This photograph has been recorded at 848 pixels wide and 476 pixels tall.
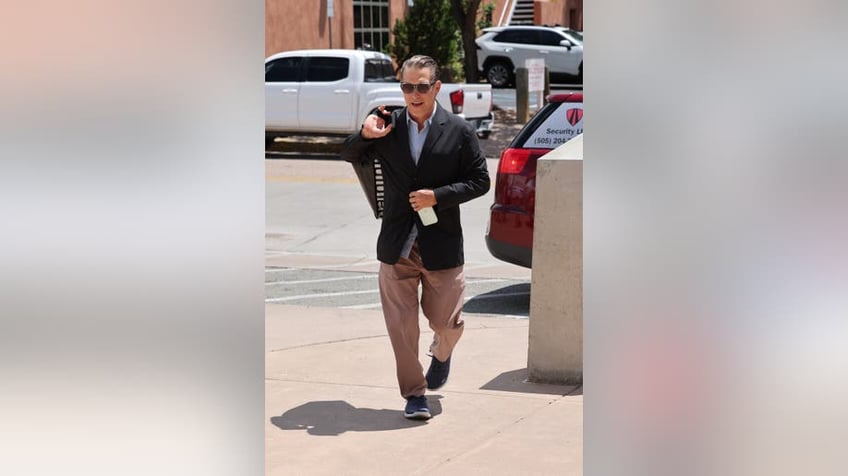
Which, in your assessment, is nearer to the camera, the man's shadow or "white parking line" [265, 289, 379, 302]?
the man's shadow

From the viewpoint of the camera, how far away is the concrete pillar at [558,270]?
7074mm

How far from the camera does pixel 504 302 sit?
10367 millimetres

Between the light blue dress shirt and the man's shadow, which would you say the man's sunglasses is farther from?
the man's shadow

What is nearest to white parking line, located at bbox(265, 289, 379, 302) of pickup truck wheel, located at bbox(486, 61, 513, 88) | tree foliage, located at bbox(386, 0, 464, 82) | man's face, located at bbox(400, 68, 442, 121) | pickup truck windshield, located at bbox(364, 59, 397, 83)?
man's face, located at bbox(400, 68, 442, 121)

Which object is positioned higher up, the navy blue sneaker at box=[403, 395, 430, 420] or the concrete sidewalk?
the navy blue sneaker at box=[403, 395, 430, 420]

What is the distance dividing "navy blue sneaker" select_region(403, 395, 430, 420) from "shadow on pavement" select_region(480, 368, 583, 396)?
0.75 metres

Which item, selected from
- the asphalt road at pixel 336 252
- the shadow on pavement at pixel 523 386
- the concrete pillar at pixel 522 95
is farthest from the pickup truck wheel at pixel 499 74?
the shadow on pavement at pixel 523 386

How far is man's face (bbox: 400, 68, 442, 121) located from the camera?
641 cm
